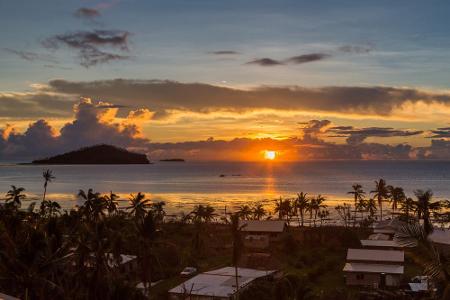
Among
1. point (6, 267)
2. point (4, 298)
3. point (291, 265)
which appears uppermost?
point (4, 298)

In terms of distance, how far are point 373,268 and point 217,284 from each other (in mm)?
15959

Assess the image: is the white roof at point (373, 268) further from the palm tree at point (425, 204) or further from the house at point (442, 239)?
the house at point (442, 239)

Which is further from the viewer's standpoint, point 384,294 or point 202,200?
point 202,200

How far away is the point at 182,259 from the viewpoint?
188 ft

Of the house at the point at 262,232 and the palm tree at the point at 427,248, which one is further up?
the palm tree at the point at 427,248

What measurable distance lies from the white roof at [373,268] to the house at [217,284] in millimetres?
7585

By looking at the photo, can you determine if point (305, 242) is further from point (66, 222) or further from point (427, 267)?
point (427, 267)

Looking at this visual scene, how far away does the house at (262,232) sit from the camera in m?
67.9

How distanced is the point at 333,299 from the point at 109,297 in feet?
56.3

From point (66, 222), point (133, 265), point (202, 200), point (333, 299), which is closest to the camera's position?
point (333, 299)

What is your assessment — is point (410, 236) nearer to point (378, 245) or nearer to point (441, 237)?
point (378, 245)

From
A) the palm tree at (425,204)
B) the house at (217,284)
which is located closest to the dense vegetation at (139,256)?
the palm tree at (425,204)

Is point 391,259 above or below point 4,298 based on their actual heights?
below

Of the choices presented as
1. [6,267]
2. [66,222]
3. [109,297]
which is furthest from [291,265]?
[6,267]
